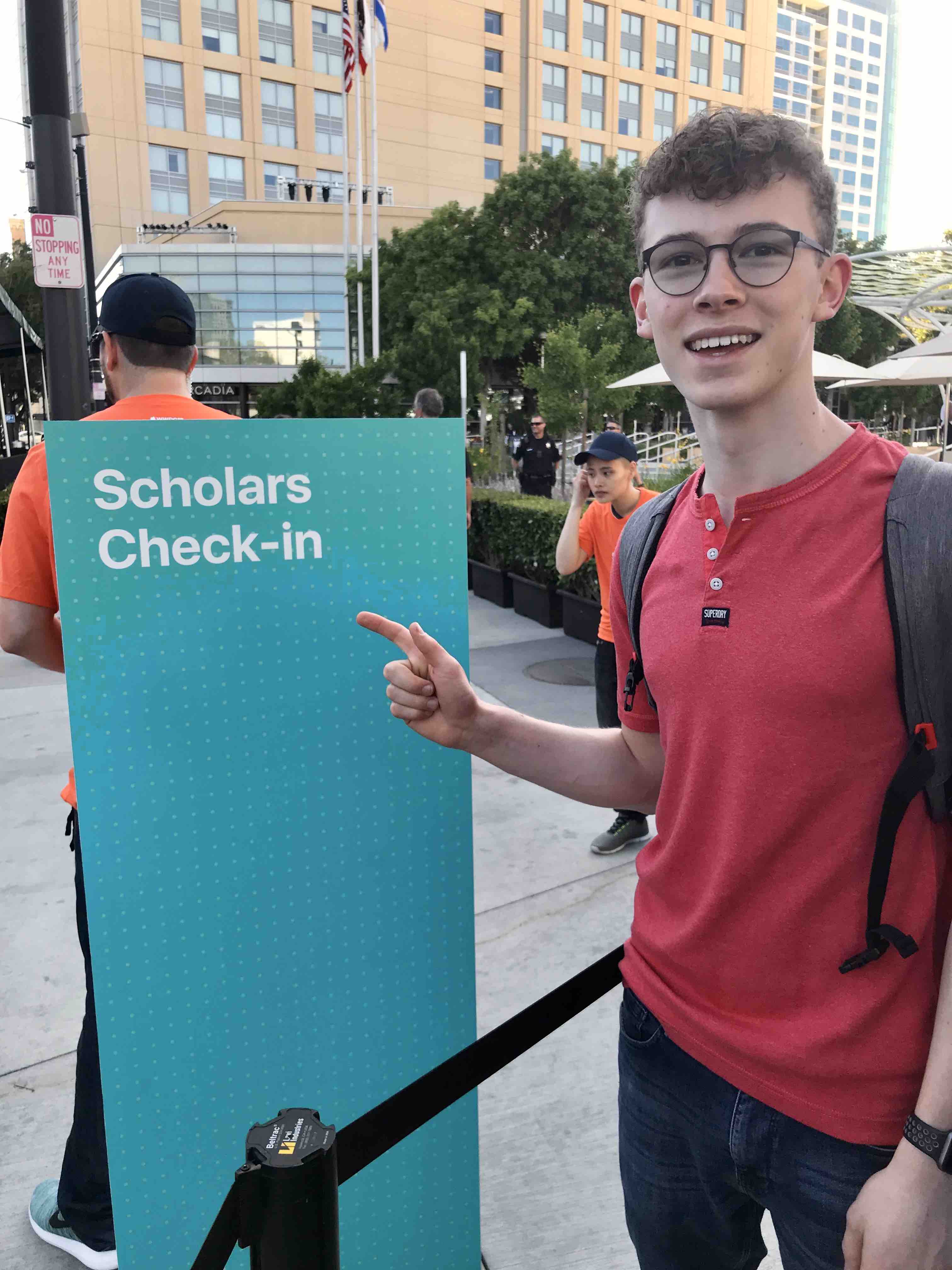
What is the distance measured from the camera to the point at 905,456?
121 cm

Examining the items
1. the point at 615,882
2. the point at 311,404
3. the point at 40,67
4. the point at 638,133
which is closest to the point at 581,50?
the point at 638,133

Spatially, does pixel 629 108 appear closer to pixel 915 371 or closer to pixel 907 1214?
pixel 915 371

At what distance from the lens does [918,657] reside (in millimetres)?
1078

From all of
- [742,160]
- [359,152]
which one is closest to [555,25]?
[359,152]

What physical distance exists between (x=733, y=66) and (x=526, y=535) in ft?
222

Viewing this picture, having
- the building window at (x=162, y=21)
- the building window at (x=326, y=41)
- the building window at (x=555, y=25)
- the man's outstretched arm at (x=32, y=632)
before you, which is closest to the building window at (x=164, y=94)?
the building window at (x=162, y=21)

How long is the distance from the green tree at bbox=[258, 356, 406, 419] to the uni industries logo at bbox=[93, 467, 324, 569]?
1622 cm

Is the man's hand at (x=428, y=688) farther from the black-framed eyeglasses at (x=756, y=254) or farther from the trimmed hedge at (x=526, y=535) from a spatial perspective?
the trimmed hedge at (x=526, y=535)

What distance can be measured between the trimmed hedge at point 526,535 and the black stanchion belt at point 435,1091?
722cm

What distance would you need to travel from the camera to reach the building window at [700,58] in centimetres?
6153

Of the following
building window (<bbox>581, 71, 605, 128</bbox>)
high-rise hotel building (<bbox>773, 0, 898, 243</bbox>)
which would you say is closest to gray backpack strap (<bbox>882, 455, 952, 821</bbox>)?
building window (<bbox>581, 71, 605, 128</bbox>)

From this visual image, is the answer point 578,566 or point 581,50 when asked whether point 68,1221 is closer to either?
point 578,566

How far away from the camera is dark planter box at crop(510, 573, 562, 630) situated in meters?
9.63

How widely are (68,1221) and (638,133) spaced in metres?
68.0
